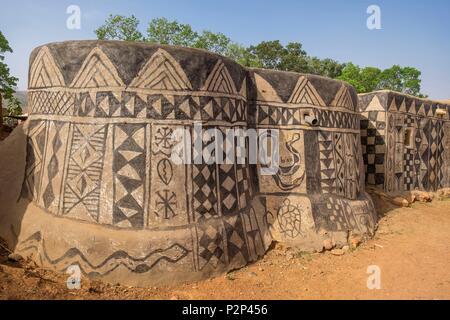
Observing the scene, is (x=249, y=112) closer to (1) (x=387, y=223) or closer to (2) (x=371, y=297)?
(2) (x=371, y=297)

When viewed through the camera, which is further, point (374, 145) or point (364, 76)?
point (364, 76)

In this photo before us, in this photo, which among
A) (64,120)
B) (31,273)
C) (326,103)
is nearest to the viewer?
(31,273)

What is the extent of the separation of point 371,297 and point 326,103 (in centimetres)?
351

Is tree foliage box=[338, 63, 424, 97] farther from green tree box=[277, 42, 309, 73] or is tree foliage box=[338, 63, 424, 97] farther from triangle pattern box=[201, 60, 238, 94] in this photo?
triangle pattern box=[201, 60, 238, 94]

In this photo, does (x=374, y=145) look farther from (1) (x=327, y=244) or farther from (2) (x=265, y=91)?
(2) (x=265, y=91)

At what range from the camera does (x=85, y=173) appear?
423 centimetres

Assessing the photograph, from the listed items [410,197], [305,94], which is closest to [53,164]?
[305,94]

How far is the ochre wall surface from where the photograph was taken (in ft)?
29.1

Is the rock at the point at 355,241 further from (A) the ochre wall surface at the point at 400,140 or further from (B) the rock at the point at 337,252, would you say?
(A) the ochre wall surface at the point at 400,140

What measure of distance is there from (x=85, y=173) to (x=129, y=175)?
57 cm

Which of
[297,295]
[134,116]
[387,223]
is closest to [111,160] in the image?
[134,116]

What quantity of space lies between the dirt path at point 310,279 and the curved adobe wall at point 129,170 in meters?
0.20

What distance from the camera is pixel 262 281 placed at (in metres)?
4.50

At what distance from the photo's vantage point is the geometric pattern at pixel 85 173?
4.17 metres
